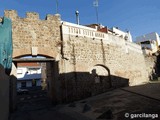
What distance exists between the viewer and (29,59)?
1203 centimetres

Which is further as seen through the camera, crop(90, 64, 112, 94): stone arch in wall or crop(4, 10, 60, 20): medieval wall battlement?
crop(90, 64, 112, 94): stone arch in wall

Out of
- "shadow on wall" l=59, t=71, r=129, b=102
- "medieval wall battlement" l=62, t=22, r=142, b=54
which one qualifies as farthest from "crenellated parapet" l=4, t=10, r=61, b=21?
"shadow on wall" l=59, t=71, r=129, b=102

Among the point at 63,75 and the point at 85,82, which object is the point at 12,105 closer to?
the point at 63,75

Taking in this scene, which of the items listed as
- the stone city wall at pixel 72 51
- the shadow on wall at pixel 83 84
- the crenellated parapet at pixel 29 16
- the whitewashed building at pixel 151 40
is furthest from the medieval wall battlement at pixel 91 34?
the whitewashed building at pixel 151 40

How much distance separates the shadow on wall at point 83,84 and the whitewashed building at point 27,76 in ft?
79.6

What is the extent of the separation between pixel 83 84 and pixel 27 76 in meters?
25.4

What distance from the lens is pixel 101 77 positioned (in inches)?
583

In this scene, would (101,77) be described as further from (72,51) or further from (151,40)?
(151,40)

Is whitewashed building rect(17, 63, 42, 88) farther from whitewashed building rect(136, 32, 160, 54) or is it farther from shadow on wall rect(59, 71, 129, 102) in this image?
shadow on wall rect(59, 71, 129, 102)

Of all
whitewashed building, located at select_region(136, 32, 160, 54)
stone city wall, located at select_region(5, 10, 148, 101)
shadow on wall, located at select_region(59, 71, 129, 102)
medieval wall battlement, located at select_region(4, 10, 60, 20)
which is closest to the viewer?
medieval wall battlement, located at select_region(4, 10, 60, 20)

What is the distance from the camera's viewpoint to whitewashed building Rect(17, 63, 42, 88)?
118 feet

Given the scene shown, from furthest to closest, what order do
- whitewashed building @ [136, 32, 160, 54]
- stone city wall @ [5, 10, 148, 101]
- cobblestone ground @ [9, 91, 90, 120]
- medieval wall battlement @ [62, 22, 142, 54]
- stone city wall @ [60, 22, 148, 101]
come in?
whitewashed building @ [136, 32, 160, 54] < medieval wall battlement @ [62, 22, 142, 54] < stone city wall @ [60, 22, 148, 101] < stone city wall @ [5, 10, 148, 101] < cobblestone ground @ [9, 91, 90, 120]

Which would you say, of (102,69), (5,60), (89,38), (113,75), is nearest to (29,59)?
(5,60)

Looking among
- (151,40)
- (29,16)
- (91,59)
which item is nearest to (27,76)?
(91,59)
